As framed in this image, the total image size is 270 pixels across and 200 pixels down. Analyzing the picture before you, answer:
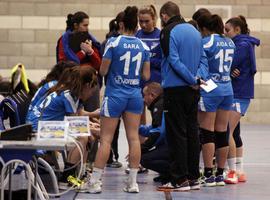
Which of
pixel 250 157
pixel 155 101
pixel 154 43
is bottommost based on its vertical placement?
pixel 250 157

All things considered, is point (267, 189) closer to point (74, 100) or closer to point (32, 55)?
point (74, 100)

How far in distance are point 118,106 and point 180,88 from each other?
0.62 m

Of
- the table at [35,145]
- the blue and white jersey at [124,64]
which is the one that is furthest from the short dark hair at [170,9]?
the table at [35,145]

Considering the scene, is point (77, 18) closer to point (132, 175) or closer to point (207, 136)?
point (207, 136)

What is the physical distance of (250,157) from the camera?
439 inches

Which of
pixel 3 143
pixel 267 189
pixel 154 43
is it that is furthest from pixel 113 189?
pixel 3 143

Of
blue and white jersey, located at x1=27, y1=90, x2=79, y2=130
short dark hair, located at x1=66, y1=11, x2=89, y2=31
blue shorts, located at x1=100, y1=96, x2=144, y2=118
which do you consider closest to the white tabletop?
blue and white jersey, located at x1=27, y1=90, x2=79, y2=130

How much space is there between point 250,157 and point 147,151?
291 cm

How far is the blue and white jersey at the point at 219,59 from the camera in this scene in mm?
8258

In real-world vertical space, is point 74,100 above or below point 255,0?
below

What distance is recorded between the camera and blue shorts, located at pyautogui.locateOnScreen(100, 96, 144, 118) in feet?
25.6

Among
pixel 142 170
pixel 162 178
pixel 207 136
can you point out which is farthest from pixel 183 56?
pixel 142 170

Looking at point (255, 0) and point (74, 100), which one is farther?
point (255, 0)

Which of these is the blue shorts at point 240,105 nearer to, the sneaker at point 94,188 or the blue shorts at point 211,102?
the blue shorts at point 211,102
